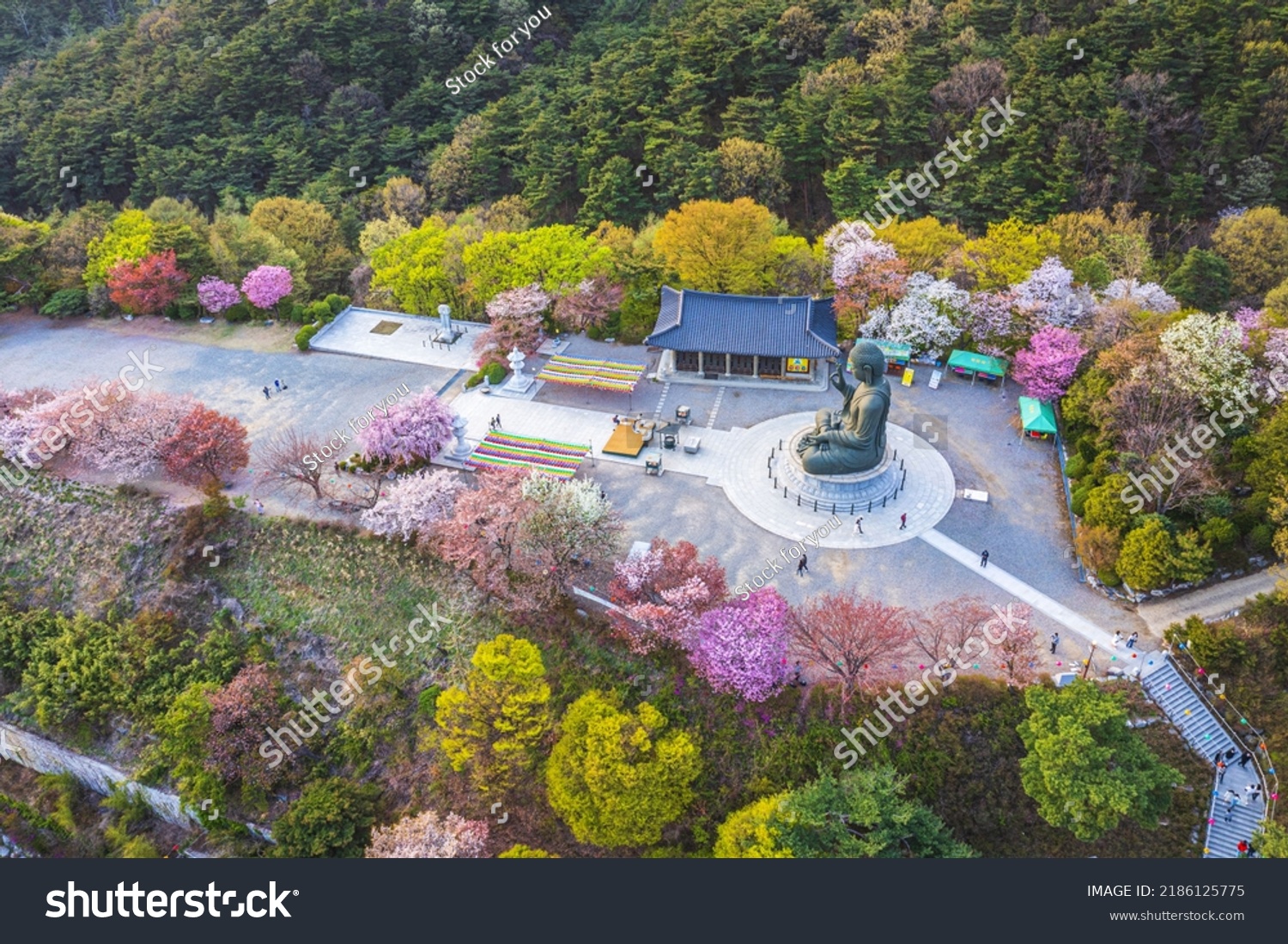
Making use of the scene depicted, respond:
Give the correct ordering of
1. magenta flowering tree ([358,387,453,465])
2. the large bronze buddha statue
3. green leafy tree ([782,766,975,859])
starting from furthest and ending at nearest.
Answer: magenta flowering tree ([358,387,453,465]), the large bronze buddha statue, green leafy tree ([782,766,975,859])

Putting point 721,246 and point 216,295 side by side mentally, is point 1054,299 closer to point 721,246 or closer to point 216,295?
point 721,246

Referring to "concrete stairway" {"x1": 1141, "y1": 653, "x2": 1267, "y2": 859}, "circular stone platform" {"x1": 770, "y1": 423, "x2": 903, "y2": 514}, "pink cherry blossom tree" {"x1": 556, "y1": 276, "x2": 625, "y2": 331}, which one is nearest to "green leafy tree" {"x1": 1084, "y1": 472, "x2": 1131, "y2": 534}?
"concrete stairway" {"x1": 1141, "y1": 653, "x2": 1267, "y2": 859}

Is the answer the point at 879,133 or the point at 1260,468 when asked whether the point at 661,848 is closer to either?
the point at 1260,468

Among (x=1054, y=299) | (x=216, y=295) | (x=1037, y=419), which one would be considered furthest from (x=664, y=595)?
(x=216, y=295)

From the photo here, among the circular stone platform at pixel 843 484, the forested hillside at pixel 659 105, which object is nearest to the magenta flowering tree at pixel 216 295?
the forested hillside at pixel 659 105

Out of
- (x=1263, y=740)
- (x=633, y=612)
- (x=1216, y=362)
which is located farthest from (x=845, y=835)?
(x=1216, y=362)

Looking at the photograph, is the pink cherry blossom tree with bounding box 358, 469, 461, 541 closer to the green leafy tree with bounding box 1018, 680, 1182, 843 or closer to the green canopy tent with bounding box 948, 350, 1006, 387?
the green leafy tree with bounding box 1018, 680, 1182, 843
